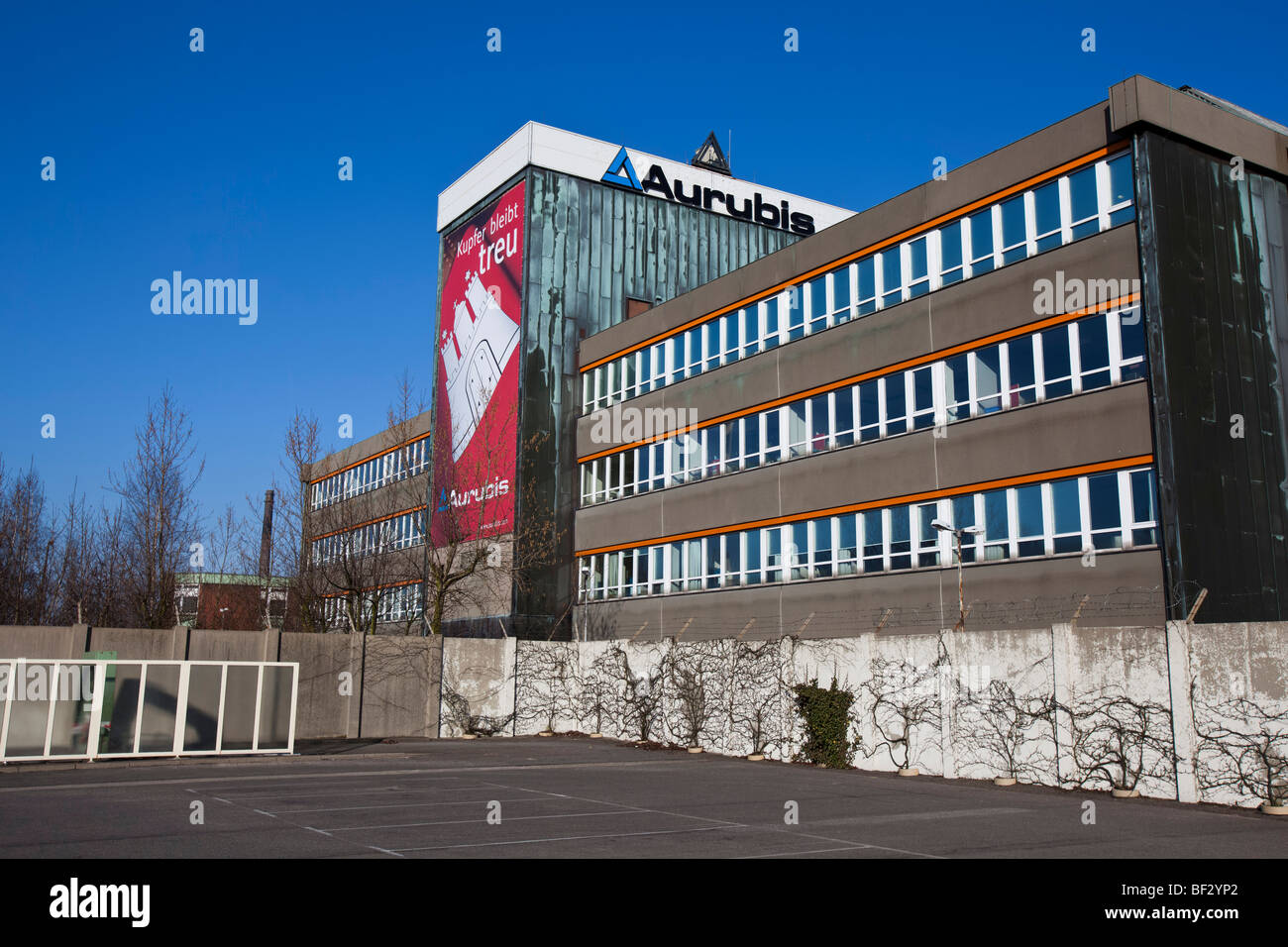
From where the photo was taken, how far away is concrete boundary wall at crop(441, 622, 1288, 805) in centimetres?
1764

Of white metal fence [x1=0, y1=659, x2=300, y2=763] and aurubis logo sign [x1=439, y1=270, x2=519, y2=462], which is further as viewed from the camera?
aurubis logo sign [x1=439, y1=270, x2=519, y2=462]

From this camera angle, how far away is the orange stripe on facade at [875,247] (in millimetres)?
26156

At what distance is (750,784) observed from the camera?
2069 centimetres

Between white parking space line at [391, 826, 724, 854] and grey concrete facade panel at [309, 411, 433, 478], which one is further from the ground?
grey concrete facade panel at [309, 411, 433, 478]

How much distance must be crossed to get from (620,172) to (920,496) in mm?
23966

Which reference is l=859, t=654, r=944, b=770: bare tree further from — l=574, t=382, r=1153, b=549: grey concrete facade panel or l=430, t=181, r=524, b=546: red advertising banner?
l=430, t=181, r=524, b=546: red advertising banner

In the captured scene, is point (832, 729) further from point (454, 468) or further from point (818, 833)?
point (454, 468)

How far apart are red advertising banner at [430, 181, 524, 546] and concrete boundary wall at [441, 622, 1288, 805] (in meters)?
12.6

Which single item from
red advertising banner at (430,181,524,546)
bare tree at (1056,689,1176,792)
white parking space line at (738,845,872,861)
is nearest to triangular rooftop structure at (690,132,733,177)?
red advertising banner at (430,181,524,546)

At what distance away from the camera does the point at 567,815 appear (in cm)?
1532

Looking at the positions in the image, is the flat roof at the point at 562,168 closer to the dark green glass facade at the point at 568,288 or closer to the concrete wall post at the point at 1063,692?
the dark green glass facade at the point at 568,288

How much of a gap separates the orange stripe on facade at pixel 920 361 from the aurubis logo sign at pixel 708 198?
12685 millimetres
